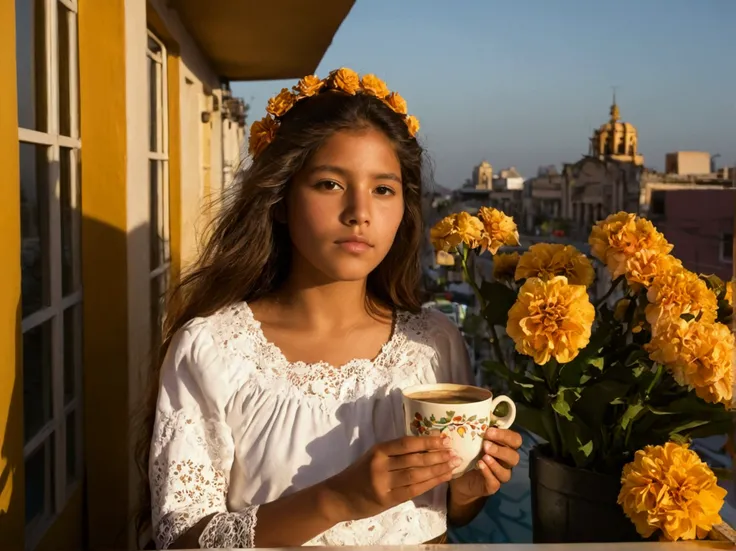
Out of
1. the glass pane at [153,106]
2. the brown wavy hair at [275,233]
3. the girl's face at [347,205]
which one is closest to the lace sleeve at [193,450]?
the brown wavy hair at [275,233]

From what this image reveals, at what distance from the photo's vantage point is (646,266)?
968 mm

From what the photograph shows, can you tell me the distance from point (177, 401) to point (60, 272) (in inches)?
25.0

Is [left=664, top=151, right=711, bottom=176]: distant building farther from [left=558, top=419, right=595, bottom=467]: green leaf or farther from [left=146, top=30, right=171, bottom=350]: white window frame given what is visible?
[left=558, top=419, right=595, bottom=467]: green leaf

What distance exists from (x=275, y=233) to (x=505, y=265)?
420 mm

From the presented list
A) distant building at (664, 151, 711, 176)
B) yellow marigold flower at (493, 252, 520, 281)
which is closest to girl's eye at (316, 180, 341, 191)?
yellow marigold flower at (493, 252, 520, 281)

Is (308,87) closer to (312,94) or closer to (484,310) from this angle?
(312,94)

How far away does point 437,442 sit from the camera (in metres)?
0.88

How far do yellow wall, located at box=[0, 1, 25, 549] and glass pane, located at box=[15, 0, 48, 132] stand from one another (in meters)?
0.33

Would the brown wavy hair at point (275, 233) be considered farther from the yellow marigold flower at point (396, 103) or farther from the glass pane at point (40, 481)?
the glass pane at point (40, 481)

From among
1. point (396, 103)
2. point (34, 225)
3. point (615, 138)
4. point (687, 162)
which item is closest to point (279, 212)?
point (396, 103)

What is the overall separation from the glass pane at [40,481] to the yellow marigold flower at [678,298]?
1.09 m

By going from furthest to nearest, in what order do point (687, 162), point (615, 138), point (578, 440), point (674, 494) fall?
point (615, 138)
point (687, 162)
point (578, 440)
point (674, 494)

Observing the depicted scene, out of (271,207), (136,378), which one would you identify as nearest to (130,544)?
(136,378)

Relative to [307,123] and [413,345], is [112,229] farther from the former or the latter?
[413,345]
